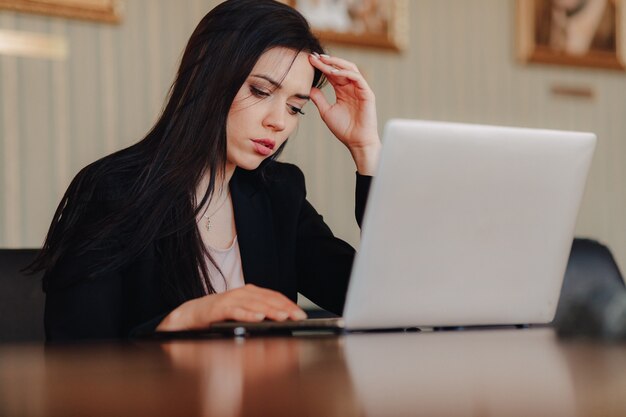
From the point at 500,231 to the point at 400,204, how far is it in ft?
0.69

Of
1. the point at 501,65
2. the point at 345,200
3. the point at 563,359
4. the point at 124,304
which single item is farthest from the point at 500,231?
the point at 501,65

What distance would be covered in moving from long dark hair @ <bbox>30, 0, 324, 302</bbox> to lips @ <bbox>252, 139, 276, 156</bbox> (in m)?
0.08

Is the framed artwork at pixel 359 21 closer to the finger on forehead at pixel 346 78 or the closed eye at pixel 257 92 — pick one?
the finger on forehead at pixel 346 78

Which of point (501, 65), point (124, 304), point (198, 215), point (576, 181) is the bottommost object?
point (124, 304)

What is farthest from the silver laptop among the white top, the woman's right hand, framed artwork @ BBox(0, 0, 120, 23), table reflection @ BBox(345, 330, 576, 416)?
framed artwork @ BBox(0, 0, 120, 23)

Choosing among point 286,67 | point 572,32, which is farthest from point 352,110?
point 572,32

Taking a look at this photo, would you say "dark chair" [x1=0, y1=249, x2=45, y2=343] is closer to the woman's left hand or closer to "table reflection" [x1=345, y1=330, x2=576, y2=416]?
the woman's left hand

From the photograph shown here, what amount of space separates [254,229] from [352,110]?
1.41ft

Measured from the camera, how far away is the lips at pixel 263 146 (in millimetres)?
2307

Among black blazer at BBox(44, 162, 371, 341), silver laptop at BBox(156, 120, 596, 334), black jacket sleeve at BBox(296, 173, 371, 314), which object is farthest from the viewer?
black jacket sleeve at BBox(296, 173, 371, 314)

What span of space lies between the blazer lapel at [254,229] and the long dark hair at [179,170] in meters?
0.13

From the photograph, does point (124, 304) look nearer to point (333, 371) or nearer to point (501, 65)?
point (333, 371)

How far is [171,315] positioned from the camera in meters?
1.67

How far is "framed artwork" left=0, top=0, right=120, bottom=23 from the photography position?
11.5 feet
